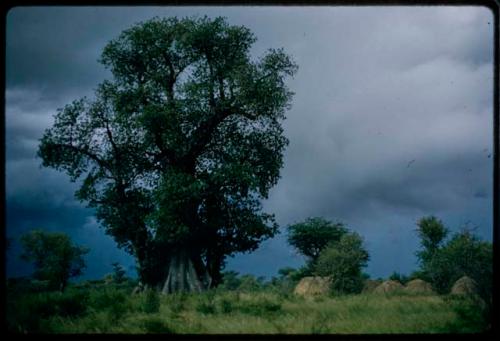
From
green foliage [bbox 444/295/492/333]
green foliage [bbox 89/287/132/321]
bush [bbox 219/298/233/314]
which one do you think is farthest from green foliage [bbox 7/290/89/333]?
green foliage [bbox 444/295/492/333]

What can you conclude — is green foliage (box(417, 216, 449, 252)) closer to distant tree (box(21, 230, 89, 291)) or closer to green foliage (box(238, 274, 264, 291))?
green foliage (box(238, 274, 264, 291))

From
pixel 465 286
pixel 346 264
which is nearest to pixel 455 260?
pixel 465 286

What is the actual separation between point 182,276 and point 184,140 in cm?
404

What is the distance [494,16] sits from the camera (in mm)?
8555

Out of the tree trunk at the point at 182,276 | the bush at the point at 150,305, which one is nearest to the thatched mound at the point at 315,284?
the tree trunk at the point at 182,276

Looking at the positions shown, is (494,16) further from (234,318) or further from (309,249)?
(309,249)

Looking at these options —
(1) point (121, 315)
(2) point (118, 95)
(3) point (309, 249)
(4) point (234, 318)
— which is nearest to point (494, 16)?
(4) point (234, 318)

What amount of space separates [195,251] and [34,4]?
9.42 meters

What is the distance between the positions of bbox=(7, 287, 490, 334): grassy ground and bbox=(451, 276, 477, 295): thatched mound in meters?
0.39

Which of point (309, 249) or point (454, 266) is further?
point (309, 249)

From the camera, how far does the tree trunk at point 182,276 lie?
51.0 feet

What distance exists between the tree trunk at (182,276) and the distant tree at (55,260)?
2.59 metres

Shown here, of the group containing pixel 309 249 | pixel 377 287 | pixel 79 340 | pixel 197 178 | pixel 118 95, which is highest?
pixel 118 95

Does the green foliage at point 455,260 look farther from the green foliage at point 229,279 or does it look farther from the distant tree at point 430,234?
the green foliage at point 229,279
